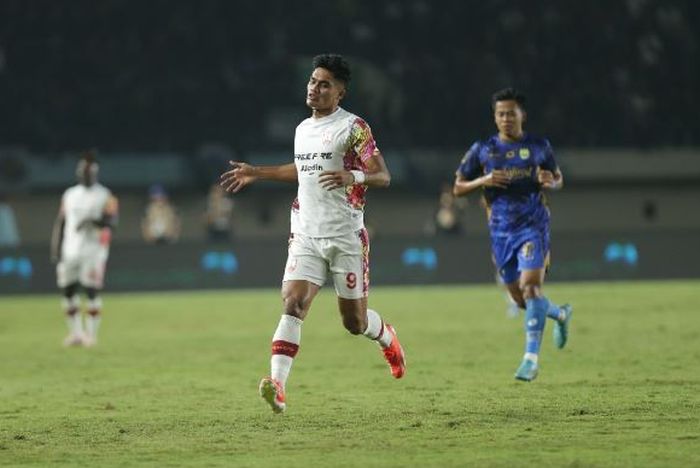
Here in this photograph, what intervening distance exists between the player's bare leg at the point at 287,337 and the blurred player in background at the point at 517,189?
9.55ft

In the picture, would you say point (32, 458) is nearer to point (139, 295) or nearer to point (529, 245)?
point (529, 245)

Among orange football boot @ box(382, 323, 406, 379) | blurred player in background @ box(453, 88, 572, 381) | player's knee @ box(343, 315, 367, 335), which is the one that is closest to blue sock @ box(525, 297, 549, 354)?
blurred player in background @ box(453, 88, 572, 381)

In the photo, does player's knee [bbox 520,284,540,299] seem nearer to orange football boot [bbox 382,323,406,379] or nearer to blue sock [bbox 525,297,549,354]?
blue sock [bbox 525,297,549,354]

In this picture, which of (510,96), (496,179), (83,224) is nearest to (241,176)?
(496,179)

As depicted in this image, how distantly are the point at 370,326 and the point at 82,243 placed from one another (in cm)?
896

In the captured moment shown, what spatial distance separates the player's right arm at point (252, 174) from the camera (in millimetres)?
9617

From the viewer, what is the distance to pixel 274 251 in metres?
29.7

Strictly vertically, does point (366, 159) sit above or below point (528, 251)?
above

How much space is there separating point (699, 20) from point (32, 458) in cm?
3315

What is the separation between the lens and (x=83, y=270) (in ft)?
61.0

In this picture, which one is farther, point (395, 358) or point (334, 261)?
point (395, 358)

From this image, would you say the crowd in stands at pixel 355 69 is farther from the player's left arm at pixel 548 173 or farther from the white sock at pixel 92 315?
the player's left arm at pixel 548 173

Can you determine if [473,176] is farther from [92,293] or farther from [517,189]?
[92,293]

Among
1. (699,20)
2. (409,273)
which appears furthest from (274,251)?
(699,20)
